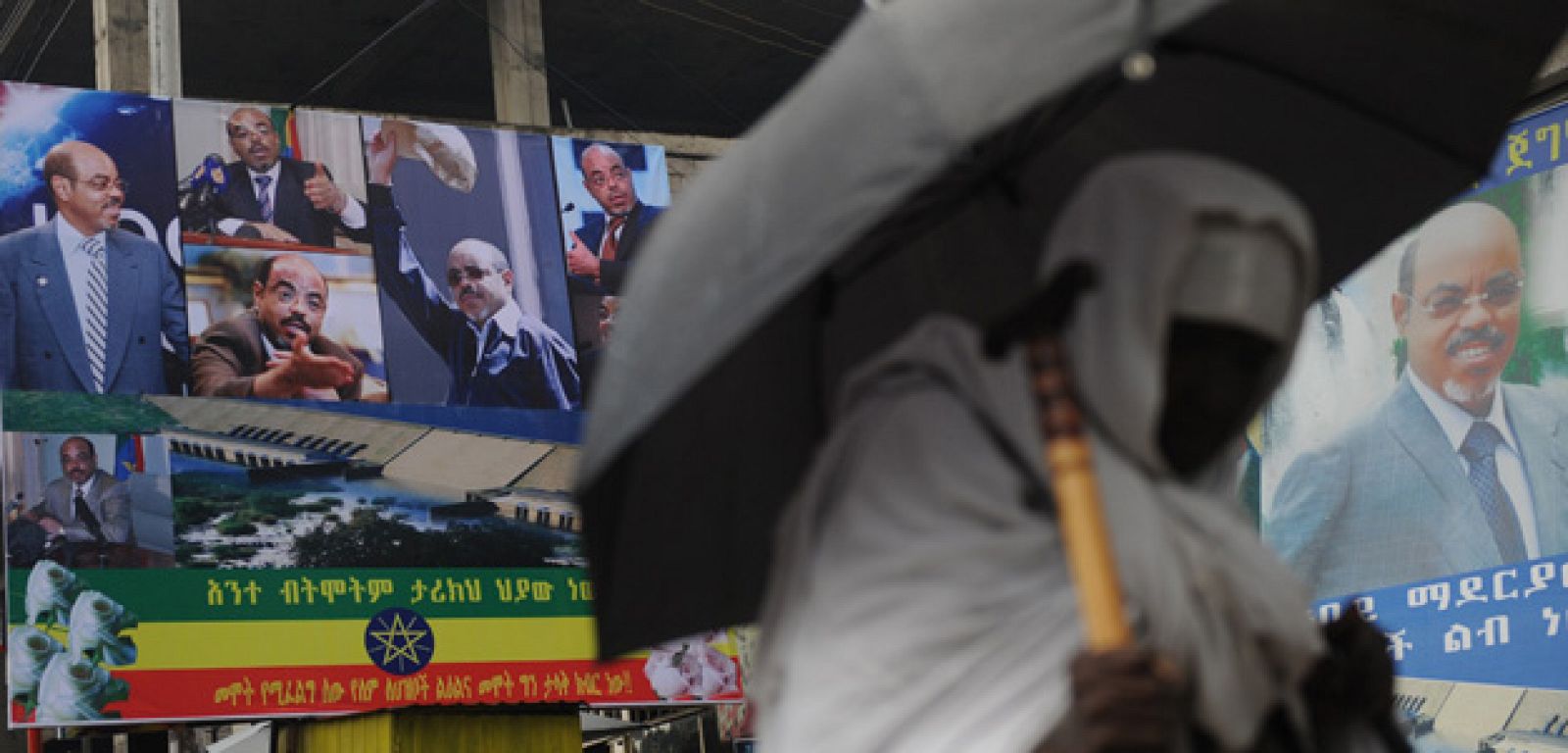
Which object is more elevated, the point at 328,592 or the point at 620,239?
the point at 620,239

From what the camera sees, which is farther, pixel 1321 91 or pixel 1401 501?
pixel 1401 501

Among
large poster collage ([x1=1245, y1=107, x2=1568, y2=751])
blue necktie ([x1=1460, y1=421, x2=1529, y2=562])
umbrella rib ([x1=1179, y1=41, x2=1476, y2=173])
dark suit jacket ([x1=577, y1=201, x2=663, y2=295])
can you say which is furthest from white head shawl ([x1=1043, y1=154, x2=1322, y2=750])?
dark suit jacket ([x1=577, y1=201, x2=663, y2=295])

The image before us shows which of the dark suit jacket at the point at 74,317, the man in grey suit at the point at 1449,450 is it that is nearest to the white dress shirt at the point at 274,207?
the dark suit jacket at the point at 74,317

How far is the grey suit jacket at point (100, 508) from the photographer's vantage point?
1146cm

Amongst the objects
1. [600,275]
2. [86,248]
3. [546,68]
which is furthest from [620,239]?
[86,248]

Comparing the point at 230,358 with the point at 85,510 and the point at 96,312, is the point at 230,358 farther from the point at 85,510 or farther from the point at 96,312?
the point at 85,510

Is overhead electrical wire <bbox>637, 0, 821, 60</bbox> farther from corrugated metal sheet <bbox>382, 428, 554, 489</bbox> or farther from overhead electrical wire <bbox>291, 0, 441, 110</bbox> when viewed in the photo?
corrugated metal sheet <bbox>382, 428, 554, 489</bbox>

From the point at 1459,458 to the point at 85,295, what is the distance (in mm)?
7291

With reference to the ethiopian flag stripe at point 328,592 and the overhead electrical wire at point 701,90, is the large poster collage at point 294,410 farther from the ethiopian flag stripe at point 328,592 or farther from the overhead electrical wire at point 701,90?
the overhead electrical wire at point 701,90

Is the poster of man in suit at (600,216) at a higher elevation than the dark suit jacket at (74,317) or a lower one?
higher

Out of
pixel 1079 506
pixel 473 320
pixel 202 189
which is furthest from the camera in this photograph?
pixel 473 320

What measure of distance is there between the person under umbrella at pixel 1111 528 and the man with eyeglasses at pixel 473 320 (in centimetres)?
1037

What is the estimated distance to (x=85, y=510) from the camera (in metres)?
11.5

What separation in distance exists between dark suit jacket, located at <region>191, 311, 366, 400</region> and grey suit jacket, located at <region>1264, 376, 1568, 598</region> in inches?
223
